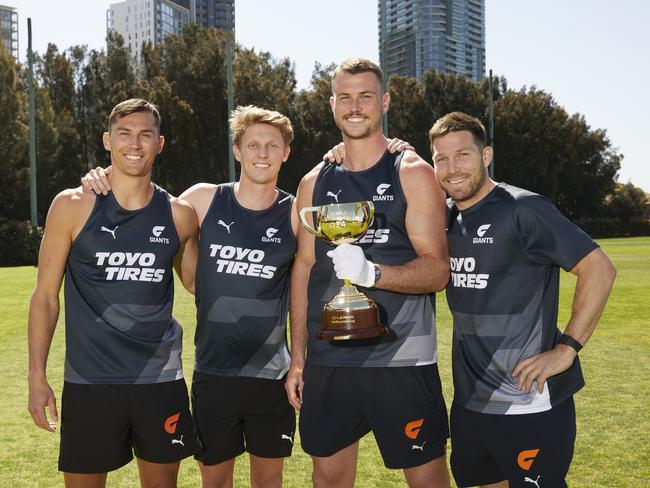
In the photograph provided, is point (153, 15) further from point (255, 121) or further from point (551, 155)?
point (255, 121)

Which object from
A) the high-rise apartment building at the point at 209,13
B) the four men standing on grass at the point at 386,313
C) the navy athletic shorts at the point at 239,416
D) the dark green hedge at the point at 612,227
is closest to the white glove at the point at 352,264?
the four men standing on grass at the point at 386,313

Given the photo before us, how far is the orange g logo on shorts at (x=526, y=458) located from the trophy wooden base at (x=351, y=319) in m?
0.87

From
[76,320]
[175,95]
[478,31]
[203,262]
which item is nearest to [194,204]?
[203,262]

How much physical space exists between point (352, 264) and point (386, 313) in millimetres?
597

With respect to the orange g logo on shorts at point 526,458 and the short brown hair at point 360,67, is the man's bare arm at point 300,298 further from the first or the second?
the orange g logo on shorts at point 526,458

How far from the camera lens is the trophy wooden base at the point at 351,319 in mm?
3148

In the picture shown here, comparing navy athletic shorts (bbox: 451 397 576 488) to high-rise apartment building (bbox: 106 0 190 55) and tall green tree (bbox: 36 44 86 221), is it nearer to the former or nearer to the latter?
tall green tree (bbox: 36 44 86 221)

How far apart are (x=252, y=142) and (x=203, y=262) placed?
76cm

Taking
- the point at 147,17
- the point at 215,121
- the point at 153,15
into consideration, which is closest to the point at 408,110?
the point at 215,121

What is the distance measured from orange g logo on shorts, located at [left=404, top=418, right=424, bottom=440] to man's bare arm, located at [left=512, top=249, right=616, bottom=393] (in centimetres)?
55

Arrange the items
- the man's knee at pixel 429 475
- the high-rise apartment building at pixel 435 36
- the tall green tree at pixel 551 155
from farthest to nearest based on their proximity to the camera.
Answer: the high-rise apartment building at pixel 435 36
the tall green tree at pixel 551 155
the man's knee at pixel 429 475

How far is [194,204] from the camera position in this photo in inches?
164

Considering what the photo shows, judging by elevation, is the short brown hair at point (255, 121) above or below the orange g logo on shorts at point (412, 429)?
above

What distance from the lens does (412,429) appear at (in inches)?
136
